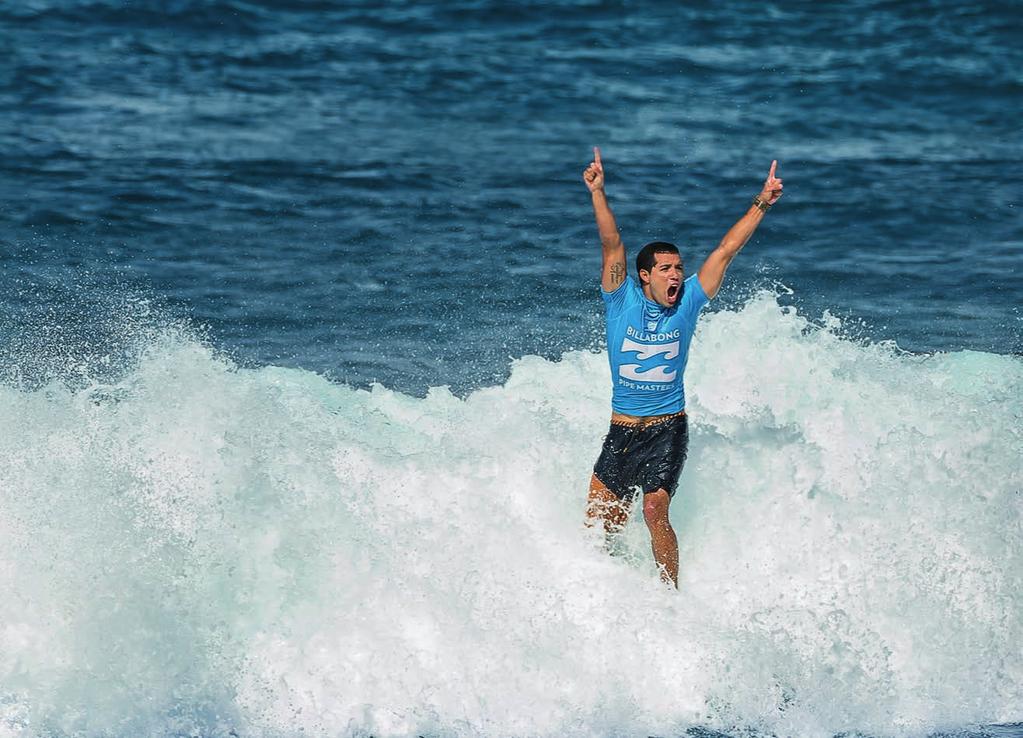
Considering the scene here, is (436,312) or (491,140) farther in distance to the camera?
(491,140)

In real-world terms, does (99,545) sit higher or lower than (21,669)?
higher

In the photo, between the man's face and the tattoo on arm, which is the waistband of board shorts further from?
the tattoo on arm

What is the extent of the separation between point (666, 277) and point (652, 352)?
17.1 inches

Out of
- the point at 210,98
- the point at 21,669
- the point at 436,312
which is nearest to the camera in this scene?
the point at 21,669

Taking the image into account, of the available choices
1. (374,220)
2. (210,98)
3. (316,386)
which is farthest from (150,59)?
(316,386)

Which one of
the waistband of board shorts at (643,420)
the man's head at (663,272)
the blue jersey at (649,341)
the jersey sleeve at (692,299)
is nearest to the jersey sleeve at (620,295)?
the blue jersey at (649,341)

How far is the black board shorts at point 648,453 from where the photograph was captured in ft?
25.2

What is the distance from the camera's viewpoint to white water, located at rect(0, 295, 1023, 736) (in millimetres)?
7574

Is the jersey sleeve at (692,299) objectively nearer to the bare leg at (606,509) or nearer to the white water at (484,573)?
the bare leg at (606,509)

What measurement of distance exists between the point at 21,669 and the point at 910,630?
16.5 ft

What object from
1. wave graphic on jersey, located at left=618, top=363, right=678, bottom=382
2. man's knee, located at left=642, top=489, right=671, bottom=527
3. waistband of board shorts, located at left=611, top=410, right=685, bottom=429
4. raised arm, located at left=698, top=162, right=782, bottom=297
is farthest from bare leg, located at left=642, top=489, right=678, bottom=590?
raised arm, located at left=698, top=162, right=782, bottom=297

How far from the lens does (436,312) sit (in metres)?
13.0

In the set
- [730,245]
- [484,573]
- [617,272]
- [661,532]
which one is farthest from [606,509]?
[730,245]

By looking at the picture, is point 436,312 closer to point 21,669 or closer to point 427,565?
point 427,565
